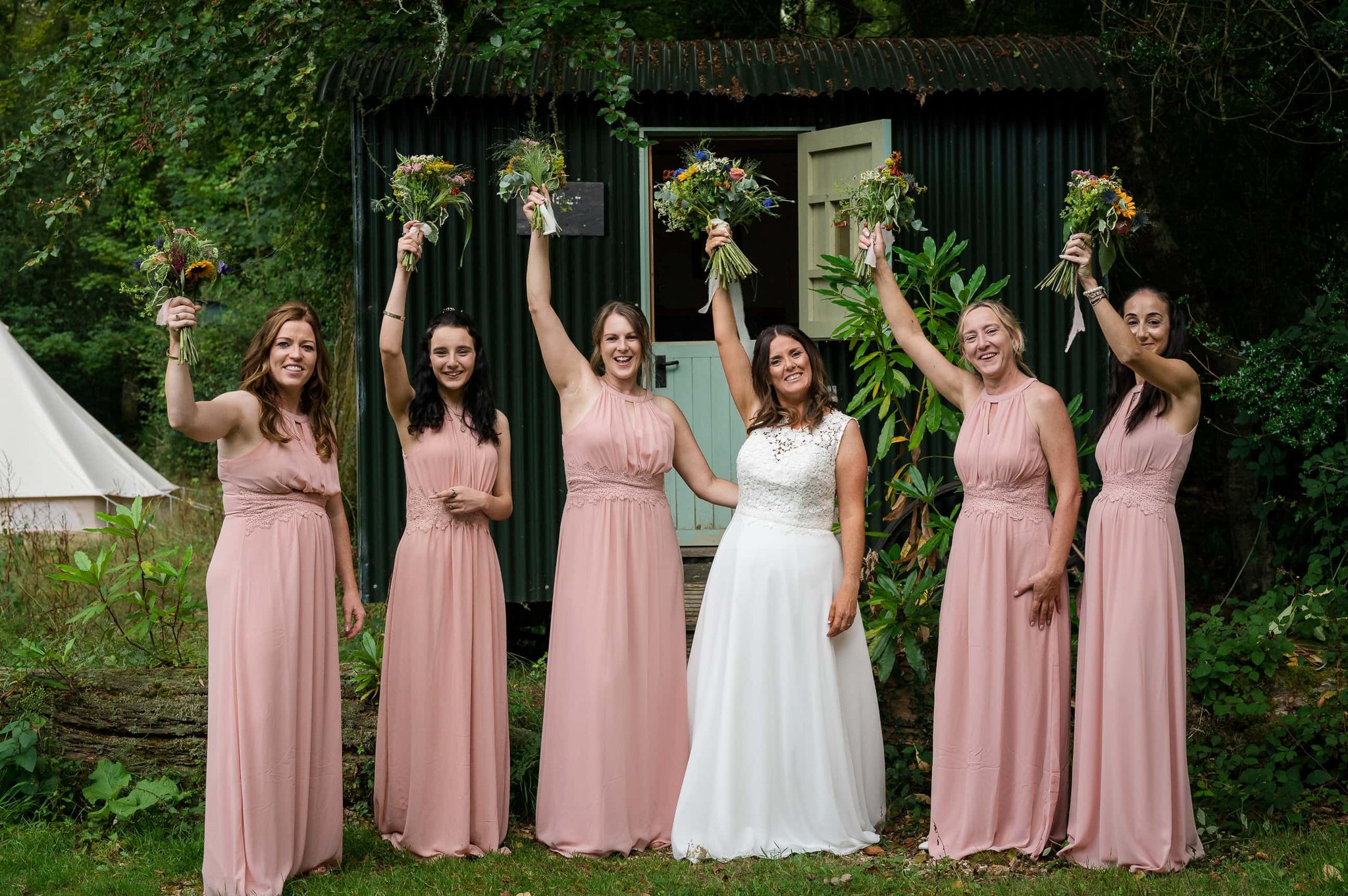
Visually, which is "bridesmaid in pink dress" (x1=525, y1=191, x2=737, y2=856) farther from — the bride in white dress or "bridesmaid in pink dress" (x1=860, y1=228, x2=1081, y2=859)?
"bridesmaid in pink dress" (x1=860, y1=228, x2=1081, y2=859)

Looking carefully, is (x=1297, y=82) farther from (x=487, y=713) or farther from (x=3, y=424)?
(x=3, y=424)

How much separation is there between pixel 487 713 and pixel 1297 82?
19.8 feet

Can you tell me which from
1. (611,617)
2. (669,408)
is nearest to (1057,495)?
(669,408)

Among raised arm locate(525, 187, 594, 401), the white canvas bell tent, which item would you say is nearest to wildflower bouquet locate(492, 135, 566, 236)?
raised arm locate(525, 187, 594, 401)

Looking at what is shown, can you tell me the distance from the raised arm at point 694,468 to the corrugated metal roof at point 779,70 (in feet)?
9.19

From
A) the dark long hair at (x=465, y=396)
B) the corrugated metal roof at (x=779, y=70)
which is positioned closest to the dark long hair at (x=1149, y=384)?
the dark long hair at (x=465, y=396)

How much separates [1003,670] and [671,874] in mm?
1452

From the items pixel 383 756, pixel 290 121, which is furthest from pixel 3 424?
pixel 383 756

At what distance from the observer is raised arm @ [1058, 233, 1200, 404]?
14.6 feet

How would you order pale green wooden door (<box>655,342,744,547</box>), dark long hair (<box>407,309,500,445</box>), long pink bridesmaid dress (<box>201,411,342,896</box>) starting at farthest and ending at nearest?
pale green wooden door (<box>655,342,744,547</box>) → dark long hair (<box>407,309,500,445</box>) → long pink bridesmaid dress (<box>201,411,342,896</box>)

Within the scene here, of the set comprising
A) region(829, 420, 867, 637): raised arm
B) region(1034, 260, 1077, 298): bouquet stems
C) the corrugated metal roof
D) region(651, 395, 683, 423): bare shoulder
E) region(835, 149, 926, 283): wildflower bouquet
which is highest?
the corrugated metal roof

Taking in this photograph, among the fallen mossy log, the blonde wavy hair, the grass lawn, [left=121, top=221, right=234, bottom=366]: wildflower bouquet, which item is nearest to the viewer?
[left=121, top=221, right=234, bottom=366]: wildflower bouquet

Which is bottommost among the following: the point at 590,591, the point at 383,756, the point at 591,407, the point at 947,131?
the point at 383,756

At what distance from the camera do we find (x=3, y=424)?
1215 centimetres
